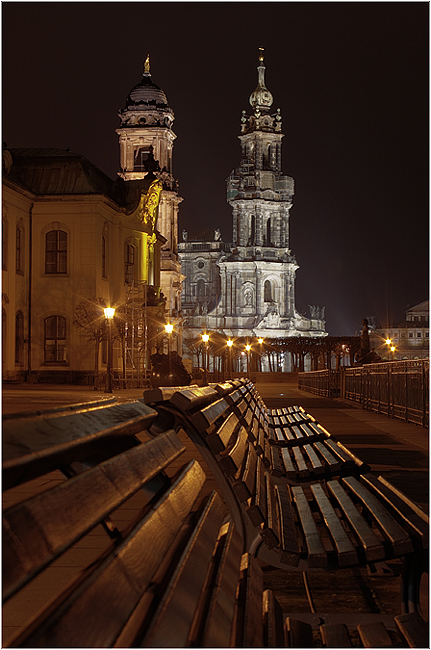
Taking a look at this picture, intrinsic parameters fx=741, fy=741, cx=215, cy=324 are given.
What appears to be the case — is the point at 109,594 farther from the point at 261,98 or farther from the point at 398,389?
the point at 261,98

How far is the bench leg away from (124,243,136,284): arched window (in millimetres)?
39093

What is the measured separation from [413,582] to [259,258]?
86.9 metres

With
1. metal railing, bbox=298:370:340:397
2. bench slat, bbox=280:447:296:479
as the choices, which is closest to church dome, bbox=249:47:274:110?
metal railing, bbox=298:370:340:397

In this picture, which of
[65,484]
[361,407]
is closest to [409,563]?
[65,484]

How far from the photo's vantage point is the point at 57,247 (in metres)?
36.2

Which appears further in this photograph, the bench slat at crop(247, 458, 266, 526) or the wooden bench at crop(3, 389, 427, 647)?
the bench slat at crop(247, 458, 266, 526)

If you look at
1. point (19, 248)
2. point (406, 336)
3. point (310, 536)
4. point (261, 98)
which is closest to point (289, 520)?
point (310, 536)

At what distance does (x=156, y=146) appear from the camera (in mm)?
63531

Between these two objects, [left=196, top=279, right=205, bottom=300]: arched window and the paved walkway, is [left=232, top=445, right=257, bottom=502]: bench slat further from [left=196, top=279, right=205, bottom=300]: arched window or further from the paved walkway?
[left=196, top=279, right=205, bottom=300]: arched window

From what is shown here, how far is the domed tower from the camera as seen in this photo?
63.6 m

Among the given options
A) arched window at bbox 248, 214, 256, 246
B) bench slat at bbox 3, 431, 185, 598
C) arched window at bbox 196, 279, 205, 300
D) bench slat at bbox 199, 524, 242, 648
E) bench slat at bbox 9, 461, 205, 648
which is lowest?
bench slat at bbox 199, 524, 242, 648

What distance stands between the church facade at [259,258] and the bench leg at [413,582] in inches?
3282

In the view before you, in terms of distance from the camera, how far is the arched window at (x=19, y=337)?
110ft

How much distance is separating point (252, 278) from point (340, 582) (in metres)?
85.8
